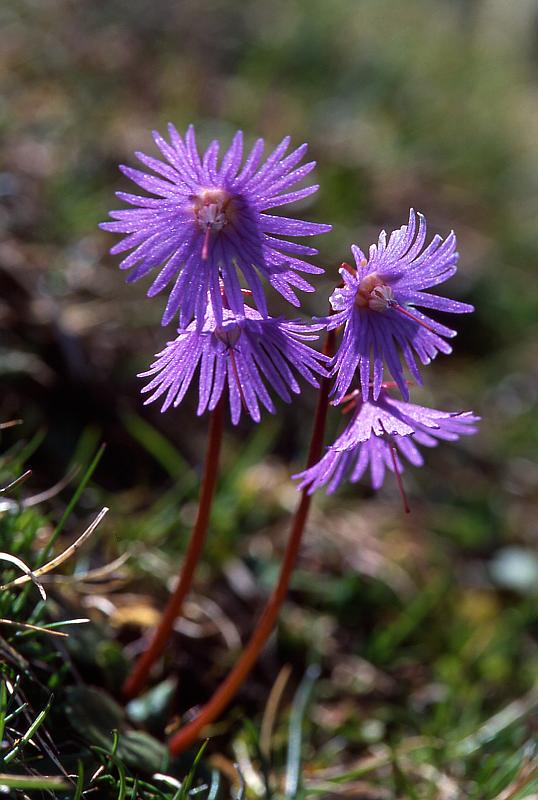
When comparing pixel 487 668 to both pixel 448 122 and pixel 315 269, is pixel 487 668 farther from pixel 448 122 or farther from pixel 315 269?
pixel 448 122

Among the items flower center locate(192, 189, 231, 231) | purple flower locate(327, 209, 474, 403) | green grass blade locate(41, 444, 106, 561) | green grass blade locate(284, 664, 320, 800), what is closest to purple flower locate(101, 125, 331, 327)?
flower center locate(192, 189, 231, 231)

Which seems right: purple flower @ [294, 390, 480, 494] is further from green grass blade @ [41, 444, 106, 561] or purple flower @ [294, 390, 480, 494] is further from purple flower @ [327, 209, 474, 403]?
green grass blade @ [41, 444, 106, 561]

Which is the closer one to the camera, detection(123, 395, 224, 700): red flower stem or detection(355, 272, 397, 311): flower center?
detection(355, 272, 397, 311): flower center

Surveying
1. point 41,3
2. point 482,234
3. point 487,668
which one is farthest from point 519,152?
point 487,668

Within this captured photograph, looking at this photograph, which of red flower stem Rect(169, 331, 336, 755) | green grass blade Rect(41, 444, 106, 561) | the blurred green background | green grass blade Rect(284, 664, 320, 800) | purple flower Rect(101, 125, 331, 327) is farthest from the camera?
the blurred green background

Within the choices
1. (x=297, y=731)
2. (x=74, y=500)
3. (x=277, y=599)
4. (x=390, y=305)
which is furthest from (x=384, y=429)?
(x=297, y=731)

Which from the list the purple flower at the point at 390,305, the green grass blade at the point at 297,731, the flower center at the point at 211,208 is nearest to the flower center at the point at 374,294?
the purple flower at the point at 390,305

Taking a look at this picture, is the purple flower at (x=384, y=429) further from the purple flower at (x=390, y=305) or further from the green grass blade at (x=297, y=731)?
the green grass blade at (x=297, y=731)
